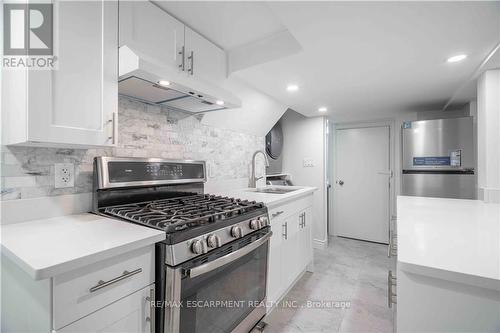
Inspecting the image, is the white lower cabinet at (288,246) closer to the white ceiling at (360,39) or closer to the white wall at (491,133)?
the white ceiling at (360,39)

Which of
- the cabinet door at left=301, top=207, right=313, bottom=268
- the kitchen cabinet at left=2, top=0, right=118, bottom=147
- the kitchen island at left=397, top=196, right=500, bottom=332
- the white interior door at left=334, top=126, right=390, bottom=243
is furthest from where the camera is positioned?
the white interior door at left=334, top=126, right=390, bottom=243

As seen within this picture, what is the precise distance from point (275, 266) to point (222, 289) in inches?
28.4

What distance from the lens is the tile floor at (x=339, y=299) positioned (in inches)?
68.4

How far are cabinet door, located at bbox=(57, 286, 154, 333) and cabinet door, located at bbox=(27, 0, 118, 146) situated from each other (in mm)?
699

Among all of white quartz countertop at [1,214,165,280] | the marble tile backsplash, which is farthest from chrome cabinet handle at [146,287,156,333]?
the marble tile backsplash

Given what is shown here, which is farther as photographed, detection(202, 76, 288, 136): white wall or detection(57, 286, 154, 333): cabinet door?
detection(202, 76, 288, 136): white wall

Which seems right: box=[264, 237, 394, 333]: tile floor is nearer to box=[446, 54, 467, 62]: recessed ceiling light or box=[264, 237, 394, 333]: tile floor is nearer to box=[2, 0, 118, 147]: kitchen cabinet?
box=[446, 54, 467, 62]: recessed ceiling light

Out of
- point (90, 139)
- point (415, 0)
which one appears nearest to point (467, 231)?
point (415, 0)

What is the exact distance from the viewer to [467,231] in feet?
3.44

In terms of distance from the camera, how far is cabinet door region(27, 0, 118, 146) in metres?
0.93

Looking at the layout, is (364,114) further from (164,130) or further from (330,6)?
(164,130)

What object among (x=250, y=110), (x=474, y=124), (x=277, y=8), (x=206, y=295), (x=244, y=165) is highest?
(x=277, y=8)

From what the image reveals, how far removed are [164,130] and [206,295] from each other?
1.16 metres

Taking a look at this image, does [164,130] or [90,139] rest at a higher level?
[164,130]
